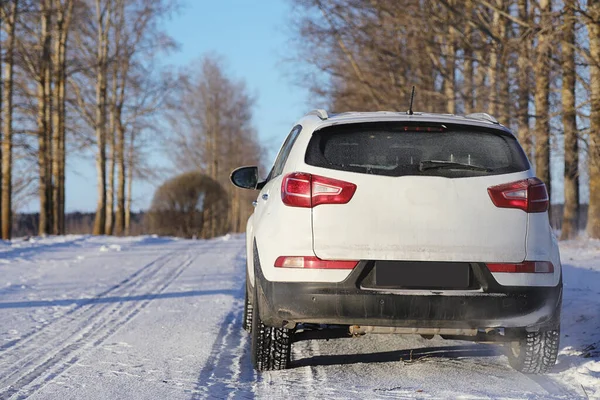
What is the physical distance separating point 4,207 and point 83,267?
1150cm

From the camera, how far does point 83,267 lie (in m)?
12.9

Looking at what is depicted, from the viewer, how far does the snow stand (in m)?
4.49

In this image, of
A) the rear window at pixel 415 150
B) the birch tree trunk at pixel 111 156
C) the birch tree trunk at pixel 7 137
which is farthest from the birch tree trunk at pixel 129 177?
the rear window at pixel 415 150

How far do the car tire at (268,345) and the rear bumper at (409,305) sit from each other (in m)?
0.37

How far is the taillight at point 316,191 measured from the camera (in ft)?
14.7

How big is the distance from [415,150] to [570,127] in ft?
39.5

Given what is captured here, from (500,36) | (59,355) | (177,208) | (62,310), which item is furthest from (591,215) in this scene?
(177,208)

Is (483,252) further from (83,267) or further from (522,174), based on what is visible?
(83,267)

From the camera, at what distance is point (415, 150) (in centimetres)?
475

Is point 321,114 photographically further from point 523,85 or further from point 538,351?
point 523,85

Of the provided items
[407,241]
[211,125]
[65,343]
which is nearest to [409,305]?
[407,241]

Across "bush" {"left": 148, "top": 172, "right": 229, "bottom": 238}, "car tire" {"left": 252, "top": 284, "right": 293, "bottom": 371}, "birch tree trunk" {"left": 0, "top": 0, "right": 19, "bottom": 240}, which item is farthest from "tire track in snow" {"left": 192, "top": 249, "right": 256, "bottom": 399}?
"bush" {"left": 148, "top": 172, "right": 229, "bottom": 238}

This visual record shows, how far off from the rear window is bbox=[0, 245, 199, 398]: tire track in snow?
224 centimetres

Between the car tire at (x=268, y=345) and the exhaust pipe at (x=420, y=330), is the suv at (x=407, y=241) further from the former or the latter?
the car tire at (x=268, y=345)
